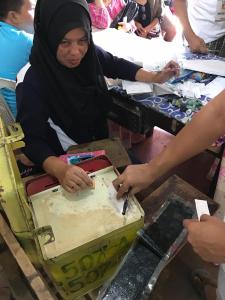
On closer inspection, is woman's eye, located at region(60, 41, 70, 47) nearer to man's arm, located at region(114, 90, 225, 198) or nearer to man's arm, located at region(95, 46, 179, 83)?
man's arm, located at region(95, 46, 179, 83)

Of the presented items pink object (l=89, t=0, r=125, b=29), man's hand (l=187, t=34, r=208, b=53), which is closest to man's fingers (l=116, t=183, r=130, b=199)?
man's hand (l=187, t=34, r=208, b=53)

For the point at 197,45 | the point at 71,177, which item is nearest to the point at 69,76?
the point at 71,177

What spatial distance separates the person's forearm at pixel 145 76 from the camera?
1500mm

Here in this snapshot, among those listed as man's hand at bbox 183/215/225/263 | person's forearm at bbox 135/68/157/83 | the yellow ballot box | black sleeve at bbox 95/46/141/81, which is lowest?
the yellow ballot box

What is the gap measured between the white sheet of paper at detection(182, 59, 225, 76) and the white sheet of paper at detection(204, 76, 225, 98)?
0.05 meters

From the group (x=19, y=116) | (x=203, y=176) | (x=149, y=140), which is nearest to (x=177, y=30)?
(x=149, y=140)

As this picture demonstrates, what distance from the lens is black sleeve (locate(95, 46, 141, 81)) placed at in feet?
5.00

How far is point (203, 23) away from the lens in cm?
192

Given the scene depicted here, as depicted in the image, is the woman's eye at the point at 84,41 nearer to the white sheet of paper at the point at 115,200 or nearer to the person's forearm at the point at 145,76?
the person's forearm at the point at 145,76

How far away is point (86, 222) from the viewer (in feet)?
2.89

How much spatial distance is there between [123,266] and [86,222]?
183mm

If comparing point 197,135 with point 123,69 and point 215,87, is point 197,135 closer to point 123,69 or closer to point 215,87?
point 215,87

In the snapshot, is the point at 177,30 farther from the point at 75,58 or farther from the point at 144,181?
the point at 144,181

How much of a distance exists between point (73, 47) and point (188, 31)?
35.8 inches
